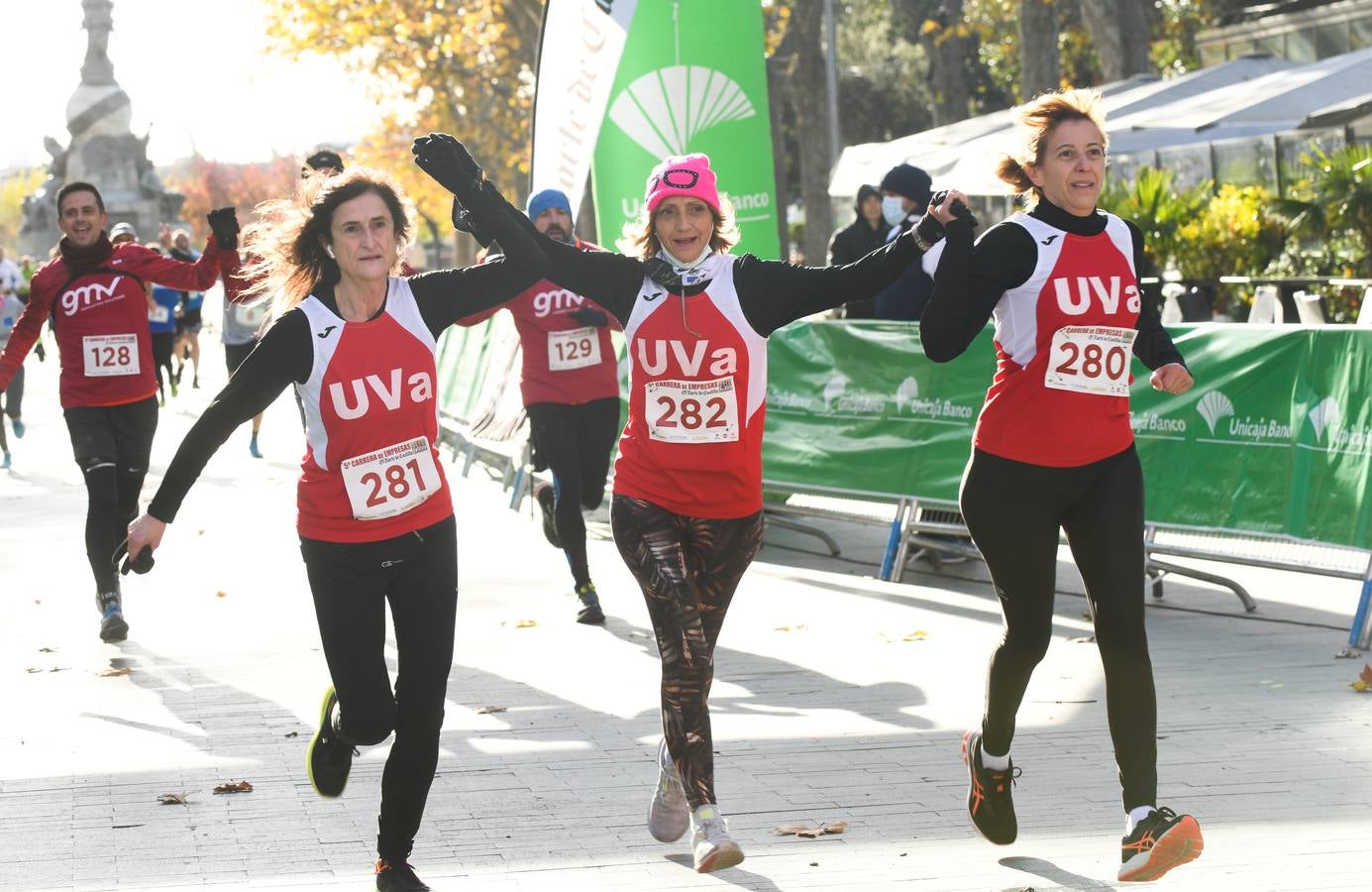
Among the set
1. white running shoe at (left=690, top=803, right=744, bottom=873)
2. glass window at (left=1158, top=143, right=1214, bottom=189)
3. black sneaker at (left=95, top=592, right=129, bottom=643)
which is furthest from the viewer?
glass window at (left=1158, top=143, right=1214, bottom=189)

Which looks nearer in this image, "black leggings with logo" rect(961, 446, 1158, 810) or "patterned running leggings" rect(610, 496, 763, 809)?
"black leggings with logo" rect(961, 446, 1158, 810)

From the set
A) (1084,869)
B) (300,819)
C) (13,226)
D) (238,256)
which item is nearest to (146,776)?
(300,819)

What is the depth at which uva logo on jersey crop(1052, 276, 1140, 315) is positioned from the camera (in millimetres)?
5082

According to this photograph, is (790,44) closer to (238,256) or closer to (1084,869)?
(238,256)

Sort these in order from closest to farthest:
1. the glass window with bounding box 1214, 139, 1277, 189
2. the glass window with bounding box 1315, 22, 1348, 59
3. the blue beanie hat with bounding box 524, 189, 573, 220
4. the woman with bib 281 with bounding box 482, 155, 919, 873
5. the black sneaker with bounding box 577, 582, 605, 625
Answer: the woman with bib 281 with bounding box 482, 155, 919, 873, the blue beanie hat with bounding box 524, 189, 573, 220, the black sneaker with bounding box 577, 582, 605, 625, the glass window with bounding box 1214, 139, 1277, 189, the glass window with bounding box 1315, 22, 1348, 59

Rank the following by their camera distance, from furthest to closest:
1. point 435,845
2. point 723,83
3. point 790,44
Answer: point 790,44 → point 723,83 → point 435,845

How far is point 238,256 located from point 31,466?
11128 mm

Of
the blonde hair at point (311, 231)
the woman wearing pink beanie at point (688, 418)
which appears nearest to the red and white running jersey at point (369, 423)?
the blonde hair at point (311, 231)

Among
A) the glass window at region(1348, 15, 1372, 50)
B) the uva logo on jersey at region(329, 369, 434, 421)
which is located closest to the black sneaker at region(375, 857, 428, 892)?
the uva logo on jersey at region(329, 369, 434, 421)

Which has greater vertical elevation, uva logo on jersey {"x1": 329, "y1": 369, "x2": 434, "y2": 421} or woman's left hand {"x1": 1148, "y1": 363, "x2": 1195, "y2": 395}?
uva logo on jersey {"x1": 329, "y1": 369, "x2": 434, "y2": 421}

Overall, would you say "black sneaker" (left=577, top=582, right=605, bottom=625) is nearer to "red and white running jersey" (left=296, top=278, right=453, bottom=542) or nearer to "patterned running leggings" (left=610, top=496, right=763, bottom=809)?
"patterned running leggings" (left=610, top=496, right=763, bottom=809)

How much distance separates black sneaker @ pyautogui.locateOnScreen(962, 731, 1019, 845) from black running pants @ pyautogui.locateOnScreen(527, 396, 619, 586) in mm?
4271

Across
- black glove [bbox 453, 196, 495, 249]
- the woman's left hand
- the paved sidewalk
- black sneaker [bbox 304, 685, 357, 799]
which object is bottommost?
the paved sidewalk

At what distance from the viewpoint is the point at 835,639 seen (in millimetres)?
8836
